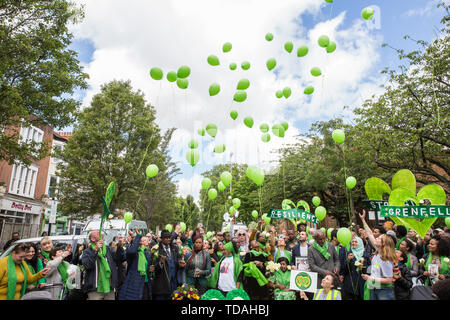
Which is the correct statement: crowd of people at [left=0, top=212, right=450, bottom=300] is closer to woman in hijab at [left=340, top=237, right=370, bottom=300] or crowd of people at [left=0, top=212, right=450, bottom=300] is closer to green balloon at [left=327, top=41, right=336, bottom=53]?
woman in hijab at [left=340, top=237, right=370, bottom=300]

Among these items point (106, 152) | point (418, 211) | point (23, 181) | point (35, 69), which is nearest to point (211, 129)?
point (418, 211)

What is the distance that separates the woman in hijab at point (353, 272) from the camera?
236 inches

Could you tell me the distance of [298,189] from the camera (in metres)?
23.6

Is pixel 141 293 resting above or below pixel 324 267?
below

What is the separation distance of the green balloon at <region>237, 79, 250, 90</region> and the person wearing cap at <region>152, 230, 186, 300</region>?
4090 mm

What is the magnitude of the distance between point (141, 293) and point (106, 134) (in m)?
16.0

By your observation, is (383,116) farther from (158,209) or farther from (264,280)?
(158,209)

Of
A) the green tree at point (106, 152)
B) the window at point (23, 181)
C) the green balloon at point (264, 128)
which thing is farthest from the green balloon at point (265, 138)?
the window at point (23, 181)

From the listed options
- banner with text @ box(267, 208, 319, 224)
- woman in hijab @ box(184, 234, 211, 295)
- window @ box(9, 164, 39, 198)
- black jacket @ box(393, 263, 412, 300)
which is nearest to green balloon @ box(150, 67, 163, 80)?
woman in hijab @ box(184, 234, 211, 295)

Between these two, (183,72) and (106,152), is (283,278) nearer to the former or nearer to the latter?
(183,72)

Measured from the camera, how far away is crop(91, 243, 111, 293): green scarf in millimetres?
5488

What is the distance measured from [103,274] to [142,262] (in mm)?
738
